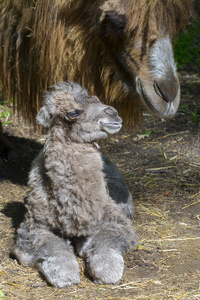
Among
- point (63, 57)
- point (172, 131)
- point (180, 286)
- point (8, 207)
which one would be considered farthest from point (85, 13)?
point (172, 131)

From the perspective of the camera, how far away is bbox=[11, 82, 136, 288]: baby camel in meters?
3.17

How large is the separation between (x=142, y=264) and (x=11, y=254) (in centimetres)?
90

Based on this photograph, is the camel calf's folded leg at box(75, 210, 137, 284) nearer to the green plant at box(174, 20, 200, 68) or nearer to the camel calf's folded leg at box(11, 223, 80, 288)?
the camel calf's folded leg at box(11, 223, 80, 288)

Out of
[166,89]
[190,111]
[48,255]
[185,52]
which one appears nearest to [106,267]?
[48,255]

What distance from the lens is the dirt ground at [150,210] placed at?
120 inches

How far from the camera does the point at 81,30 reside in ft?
11.8

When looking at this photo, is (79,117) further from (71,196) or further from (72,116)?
(71,196)

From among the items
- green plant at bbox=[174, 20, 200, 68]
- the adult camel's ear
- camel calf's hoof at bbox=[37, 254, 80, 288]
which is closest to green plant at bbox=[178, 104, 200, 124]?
green plant at bbox=[174, 20, 200, 68]

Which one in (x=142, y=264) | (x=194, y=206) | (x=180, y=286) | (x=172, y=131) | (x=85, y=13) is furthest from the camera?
(x=172, y=131)

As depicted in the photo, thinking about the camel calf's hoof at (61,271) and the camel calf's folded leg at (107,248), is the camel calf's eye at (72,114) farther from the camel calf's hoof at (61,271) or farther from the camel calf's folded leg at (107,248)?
the camel calf's hoof at (61,271)

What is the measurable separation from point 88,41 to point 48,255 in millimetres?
1547

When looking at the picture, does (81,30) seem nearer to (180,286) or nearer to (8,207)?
(8,207)

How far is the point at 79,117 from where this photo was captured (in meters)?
3.24

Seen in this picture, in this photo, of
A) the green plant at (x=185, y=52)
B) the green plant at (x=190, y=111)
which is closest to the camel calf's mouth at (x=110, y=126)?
the green plant at (x=190, y=111)
